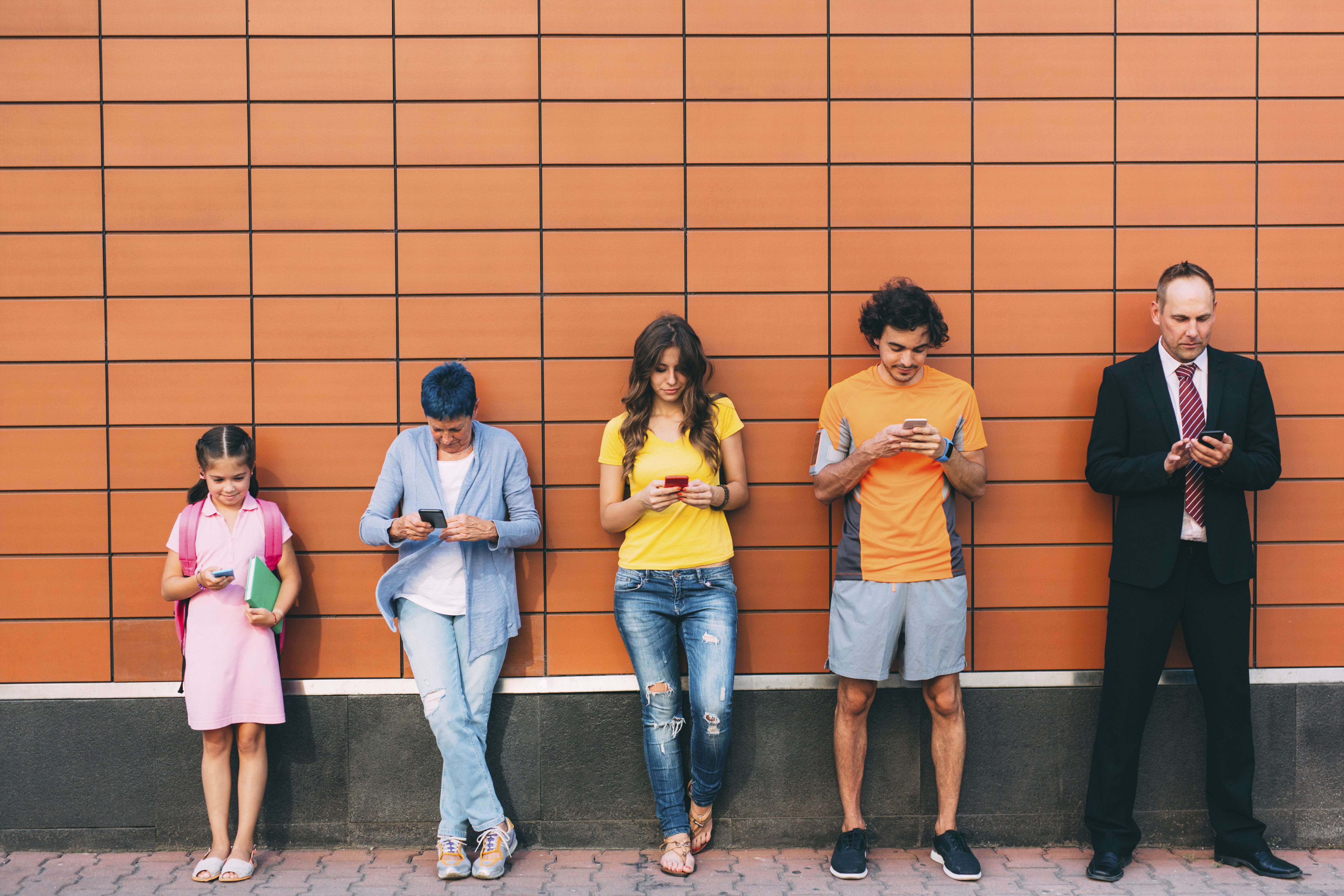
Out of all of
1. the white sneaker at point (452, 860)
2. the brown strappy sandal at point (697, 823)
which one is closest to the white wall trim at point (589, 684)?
the brown strappy sandal at point (697, 823)

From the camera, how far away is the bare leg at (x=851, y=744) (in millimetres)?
3746

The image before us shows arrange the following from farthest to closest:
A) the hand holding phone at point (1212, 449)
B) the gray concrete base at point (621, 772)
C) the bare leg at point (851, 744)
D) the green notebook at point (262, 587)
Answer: the gray concrete base at point (621, 772)
the bare leg at point (851, 744)
the green notebook at point (262, 587)
the hand holding phone at point (1212, 449)

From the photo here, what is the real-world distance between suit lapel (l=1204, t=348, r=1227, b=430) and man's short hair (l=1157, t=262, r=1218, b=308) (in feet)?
0.97

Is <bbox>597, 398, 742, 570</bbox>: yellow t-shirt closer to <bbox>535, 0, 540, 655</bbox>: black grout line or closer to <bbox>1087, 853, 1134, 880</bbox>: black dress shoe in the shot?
<bbox>535, 0, 540, 655</bbox>: black grout line

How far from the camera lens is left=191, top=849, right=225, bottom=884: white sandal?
11.9ft

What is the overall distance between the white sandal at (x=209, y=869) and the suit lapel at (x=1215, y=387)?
453cm

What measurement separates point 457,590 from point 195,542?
1129mm

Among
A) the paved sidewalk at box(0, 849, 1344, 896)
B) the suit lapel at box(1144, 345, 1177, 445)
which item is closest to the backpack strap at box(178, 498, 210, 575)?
the paved sidewalk at box(0, 849, 1344, 896)

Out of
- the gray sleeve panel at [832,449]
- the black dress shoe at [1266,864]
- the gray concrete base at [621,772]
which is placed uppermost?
the gray sleeve panel at [832,449]

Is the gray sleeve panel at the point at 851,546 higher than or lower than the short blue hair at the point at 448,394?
lower

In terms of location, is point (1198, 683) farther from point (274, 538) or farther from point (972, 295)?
point (274, 538)

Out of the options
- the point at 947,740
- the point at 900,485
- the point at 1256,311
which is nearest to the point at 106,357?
the point at 900,485

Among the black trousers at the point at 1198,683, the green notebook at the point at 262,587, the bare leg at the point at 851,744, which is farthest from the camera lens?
the bare leg at the point at 851,744

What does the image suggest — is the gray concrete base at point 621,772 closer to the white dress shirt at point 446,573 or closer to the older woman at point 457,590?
the older woman at point 457,590
